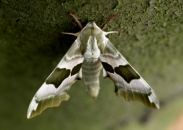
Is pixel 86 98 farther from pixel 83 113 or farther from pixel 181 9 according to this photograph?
pixel 181 9

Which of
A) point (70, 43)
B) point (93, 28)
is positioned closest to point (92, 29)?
point (93, 28)

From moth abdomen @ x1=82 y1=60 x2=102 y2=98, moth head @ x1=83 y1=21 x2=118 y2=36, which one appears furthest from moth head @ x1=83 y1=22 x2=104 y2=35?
moth abdomen @ x1=82 y1=60 x2=102 y2=98

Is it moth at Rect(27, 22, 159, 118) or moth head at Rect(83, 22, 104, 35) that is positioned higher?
moth head at Rect(83, 22, 104, 35)

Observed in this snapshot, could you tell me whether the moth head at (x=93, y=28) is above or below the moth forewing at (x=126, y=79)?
above

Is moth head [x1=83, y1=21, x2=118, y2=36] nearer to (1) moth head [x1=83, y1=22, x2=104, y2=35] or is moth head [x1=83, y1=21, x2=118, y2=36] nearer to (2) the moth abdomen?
(1) moth head [x1=83, y1=22, x2=104, y2=35]

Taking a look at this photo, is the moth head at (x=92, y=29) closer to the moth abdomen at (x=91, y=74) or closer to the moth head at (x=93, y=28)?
the moth head at (x=93, y=28)

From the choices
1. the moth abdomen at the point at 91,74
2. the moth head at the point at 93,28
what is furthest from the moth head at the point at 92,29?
the moth abdomen at the point at 91,74

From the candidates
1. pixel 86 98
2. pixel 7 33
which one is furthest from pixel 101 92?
pixel 7 33
